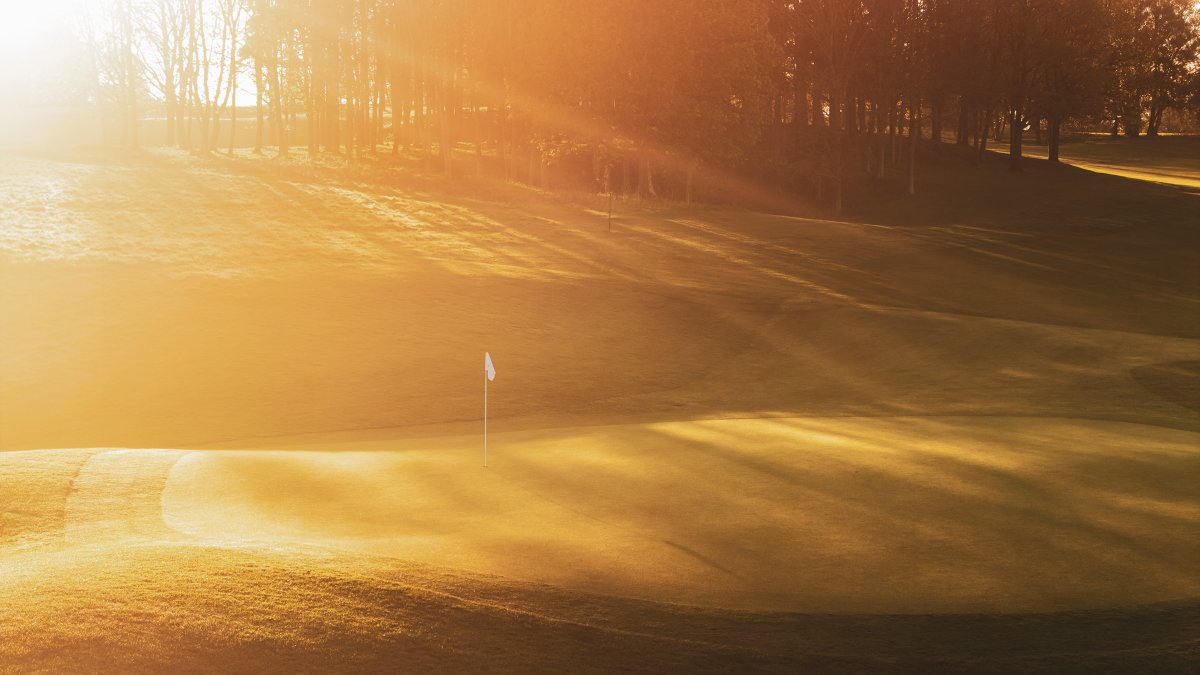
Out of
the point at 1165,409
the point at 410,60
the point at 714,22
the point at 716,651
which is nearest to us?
the point at 716,651

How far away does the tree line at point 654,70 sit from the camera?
233 ft

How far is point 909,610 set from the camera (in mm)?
9008

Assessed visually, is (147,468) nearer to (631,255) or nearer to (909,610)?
(909,610)

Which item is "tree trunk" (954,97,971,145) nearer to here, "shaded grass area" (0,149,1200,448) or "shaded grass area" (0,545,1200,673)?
"shaded grass area" (0,149,1200,448)

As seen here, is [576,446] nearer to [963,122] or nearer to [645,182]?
[645,182]

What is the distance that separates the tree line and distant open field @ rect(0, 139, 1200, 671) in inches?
760

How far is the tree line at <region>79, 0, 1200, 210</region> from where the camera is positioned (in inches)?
Result: 2795

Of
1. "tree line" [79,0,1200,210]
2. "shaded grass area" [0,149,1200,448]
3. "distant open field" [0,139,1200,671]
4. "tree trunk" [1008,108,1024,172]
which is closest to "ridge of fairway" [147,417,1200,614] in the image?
"distant open field" [0,139,1200,671]

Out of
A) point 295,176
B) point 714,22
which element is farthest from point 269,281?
point 714,22

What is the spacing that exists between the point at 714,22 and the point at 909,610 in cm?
6633

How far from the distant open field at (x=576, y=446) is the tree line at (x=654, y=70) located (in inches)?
760

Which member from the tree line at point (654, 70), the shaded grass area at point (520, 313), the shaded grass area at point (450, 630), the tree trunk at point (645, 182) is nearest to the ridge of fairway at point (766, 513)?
the shaded grass area at point (450, 630)

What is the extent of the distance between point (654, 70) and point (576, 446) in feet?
191

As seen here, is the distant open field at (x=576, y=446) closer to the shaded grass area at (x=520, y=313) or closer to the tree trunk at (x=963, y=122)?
the shaded grass area at (x=520, y=313)
